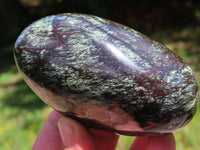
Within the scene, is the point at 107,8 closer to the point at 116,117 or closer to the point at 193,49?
the point at 193,49

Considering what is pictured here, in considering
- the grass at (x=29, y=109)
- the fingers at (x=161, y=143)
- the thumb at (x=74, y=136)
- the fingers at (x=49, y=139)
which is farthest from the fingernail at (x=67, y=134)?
the grass at (x=29, y=109)

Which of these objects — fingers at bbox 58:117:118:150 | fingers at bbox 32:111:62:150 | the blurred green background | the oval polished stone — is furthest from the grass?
the oval polished stone

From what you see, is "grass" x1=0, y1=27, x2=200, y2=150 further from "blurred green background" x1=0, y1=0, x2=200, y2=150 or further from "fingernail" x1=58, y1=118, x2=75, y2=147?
"fingernail" x1=58, y1=118, x2=75, y2=147

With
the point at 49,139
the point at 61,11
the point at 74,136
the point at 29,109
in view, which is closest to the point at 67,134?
the point at 74,136

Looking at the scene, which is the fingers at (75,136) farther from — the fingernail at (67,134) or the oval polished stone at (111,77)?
the oval polished stone at (111,77)

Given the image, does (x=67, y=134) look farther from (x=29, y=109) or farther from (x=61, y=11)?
(x=61, y=11)

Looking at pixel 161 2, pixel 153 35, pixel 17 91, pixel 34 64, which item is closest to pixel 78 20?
pixel 34 64
